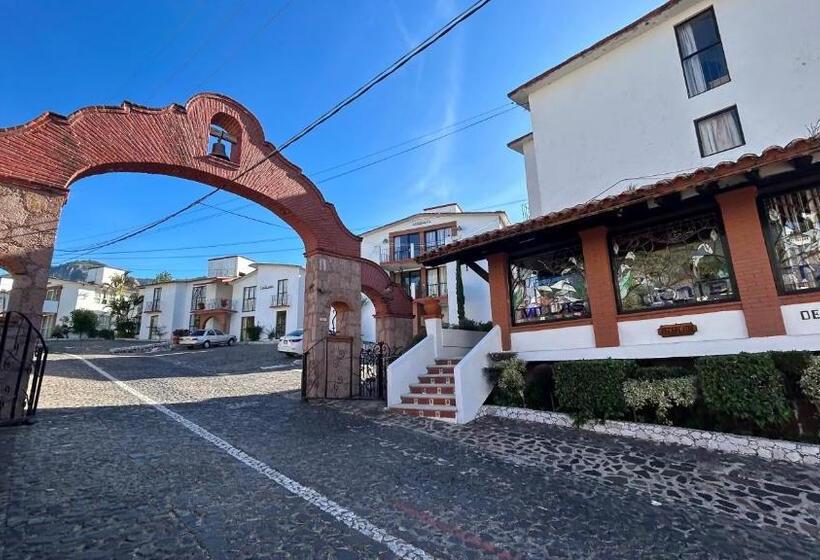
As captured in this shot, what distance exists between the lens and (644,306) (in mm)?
6762

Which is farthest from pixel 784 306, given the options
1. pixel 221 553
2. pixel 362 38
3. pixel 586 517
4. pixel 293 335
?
pixel 293 335

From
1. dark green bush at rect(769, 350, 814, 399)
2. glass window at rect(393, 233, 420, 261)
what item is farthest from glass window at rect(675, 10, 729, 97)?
glass window at rect(393, 233, 420, 261)

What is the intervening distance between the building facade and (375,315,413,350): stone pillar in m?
6.55

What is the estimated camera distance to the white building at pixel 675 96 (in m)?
9.49

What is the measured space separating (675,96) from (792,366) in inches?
360

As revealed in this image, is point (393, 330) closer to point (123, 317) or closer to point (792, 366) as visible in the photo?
point (792, 366)

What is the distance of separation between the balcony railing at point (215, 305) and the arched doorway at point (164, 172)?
96.2 feet

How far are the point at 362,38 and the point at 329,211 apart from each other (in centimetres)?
501

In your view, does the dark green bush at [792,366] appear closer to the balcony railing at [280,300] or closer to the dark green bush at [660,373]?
the dark green bush at [660,373]

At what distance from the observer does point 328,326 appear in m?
10.3

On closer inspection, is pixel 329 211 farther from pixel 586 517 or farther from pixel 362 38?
pixel 586 517

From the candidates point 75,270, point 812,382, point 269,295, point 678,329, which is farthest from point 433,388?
point 75,270

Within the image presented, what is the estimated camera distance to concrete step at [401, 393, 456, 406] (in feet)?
24.6

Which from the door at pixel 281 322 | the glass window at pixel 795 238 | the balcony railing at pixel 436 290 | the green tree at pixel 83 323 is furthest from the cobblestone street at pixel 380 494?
the green tree at pixel 83 323
